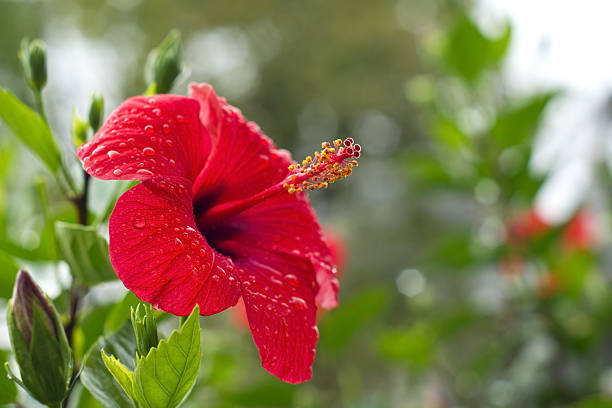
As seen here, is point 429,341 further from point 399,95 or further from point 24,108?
point 399,95

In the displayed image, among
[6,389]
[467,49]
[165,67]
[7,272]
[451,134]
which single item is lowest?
[6,389]

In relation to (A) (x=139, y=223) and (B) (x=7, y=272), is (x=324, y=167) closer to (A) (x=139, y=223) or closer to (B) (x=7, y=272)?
(A) (x=139, y=223)

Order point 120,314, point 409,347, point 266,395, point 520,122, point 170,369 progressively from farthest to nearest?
point 520,122, point 409,347, point 266,395, point 120,314, point 170,369

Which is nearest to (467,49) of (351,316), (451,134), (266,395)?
(451,134)

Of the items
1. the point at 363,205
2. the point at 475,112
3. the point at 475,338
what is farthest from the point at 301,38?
the point at 475,112

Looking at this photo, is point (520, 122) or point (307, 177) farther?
point (520, 122)

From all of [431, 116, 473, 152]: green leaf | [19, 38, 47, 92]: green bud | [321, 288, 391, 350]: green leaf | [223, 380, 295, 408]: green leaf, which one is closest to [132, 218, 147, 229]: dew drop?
[19, 38, 47, 92]: green bud

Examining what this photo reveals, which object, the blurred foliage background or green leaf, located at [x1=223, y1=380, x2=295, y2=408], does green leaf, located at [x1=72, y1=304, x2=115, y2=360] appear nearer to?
the blurred foliage background
